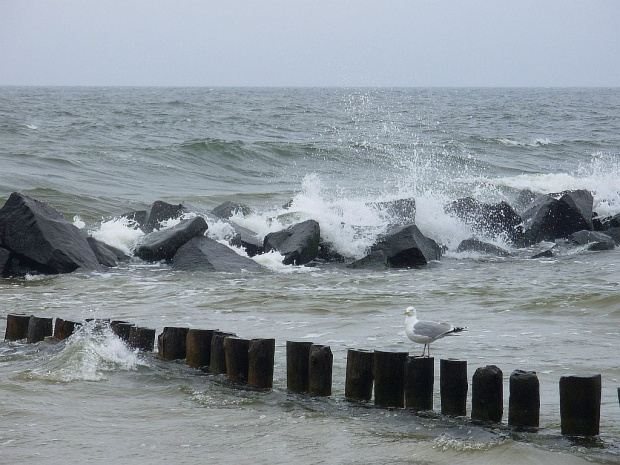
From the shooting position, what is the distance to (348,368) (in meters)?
6.25

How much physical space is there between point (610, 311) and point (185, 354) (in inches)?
203

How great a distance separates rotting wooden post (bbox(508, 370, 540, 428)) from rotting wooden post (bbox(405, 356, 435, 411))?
1.89 feet

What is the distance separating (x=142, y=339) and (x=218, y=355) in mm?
917

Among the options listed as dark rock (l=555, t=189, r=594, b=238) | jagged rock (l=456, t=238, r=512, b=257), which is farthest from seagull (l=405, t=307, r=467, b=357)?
dark rock (l=555, t=189, r=594, b=238)

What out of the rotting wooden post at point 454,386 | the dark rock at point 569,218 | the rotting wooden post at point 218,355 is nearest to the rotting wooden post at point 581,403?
the rotting wooden post at point 454,386

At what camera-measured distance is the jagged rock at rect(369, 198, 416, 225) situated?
50.0 ft

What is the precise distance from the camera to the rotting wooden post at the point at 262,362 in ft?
21.4

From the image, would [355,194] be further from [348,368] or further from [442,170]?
[348,368]

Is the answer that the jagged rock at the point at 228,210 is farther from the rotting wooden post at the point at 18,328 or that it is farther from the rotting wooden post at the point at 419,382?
the rotting wooden post at the point at 419,382

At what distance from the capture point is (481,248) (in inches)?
564

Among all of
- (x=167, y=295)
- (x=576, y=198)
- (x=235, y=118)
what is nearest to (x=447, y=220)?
(x=576, y=198)

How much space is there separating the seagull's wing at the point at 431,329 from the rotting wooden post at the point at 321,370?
0.76 m

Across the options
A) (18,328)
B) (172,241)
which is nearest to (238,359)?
(18,328)

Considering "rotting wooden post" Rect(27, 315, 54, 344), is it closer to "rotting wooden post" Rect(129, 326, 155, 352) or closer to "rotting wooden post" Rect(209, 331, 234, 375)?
"rotting wooden post" Rect(129, 326, 155, 352)
